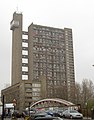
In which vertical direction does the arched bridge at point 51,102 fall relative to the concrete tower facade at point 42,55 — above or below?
below

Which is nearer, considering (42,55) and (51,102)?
(51,102)

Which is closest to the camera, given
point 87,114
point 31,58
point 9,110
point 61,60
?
point 87,114

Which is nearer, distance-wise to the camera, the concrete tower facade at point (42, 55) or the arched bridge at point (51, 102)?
the arched bridge at point (51, 102)

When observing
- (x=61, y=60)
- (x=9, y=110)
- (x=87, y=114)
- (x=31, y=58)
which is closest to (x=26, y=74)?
(x=31, y=58)

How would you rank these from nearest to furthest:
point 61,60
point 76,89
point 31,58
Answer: point 76,89
point 31,58
point 61,60

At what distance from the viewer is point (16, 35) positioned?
16388 centimetres

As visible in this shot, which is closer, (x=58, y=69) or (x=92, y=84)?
(x=92, y=84)

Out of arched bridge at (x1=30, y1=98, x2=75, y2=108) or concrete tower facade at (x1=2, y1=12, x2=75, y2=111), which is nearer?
arched bridge at (x1=30, y1=98, x2=75, y2=108)

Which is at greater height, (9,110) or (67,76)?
(67,76)

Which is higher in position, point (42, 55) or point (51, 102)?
point (42, 55)

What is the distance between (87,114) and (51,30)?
120m

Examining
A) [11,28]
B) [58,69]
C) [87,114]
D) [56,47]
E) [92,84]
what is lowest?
[87,114]

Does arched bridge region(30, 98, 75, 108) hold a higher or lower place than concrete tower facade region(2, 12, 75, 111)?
lower

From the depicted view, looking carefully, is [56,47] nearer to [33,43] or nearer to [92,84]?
[33,43]
